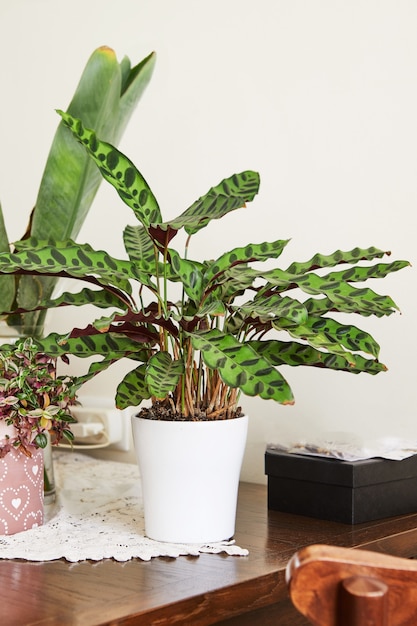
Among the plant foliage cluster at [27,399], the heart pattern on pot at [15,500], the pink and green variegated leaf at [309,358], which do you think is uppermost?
the pink and green variegated leaf at [309,358]

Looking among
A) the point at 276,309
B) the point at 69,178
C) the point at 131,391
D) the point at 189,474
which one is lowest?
the point at 189,474

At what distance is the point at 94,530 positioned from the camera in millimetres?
1135

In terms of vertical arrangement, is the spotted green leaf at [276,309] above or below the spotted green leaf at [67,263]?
below

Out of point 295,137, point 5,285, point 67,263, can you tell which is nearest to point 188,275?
point 67,263

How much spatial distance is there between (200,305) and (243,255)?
0.08 meters

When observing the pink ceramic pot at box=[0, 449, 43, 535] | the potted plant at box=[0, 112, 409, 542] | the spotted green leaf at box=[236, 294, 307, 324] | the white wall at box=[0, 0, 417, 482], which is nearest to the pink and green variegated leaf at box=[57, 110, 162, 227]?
the potted plant at box=[0, 112, 409, 542]

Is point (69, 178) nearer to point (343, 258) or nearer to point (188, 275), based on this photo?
point (188, 275)

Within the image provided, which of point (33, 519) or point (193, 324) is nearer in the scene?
point (193, 324)

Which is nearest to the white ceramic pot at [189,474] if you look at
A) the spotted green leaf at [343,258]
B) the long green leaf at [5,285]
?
the spotted green leaf at [343,258]

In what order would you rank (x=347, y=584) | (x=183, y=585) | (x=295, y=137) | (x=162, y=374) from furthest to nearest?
1. (x=295, y=137)
2. (x=162, y=374)
3. (x=183, y=585)
4. (x=347, y=584)

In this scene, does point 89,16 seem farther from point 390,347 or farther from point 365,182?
point 390,347

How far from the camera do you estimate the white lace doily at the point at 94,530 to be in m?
1.02

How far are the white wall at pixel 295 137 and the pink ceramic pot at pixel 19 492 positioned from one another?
0.41 metres

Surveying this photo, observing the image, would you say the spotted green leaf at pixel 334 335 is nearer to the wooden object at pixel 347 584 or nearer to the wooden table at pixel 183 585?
the wooden table at pixel 183 585
